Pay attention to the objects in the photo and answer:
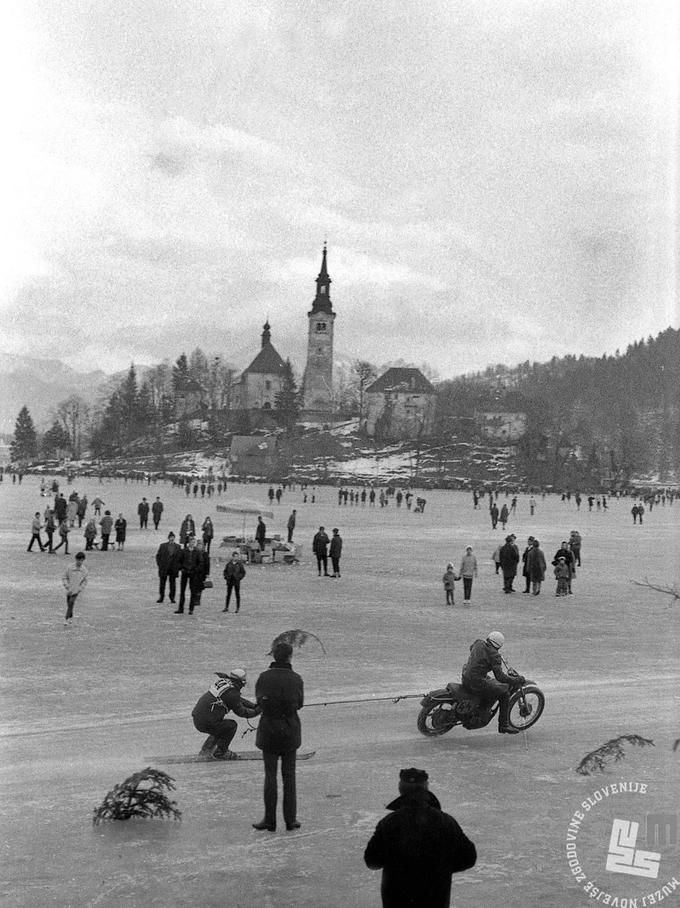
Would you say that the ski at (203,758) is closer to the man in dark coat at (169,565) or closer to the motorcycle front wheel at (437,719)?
the motorcycle front wheel at (437,719)

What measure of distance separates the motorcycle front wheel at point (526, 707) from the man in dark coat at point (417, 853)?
4.88 meters

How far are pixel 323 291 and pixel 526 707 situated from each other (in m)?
155

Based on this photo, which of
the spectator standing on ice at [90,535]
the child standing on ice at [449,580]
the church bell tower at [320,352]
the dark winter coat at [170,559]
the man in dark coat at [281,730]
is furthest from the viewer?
the church bell tower at [320,352]

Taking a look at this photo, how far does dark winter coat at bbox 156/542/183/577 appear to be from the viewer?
1648 centimetres

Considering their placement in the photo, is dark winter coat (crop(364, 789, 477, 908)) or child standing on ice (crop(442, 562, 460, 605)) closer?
dark winter coat (crop(364, 789, 477, 908))

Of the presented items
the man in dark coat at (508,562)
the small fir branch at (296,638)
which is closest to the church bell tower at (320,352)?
the man in dark coat at (508,562)

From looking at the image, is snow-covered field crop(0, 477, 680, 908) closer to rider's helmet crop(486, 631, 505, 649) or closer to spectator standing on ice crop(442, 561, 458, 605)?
spectator standing on ice crop(442, 561, 458, 605)

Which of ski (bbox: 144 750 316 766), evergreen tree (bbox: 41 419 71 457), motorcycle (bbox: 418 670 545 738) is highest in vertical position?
evergreen tree (bbox: 41 419 71 457)

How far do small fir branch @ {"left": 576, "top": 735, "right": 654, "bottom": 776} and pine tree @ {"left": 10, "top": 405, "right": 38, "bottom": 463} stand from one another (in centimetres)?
13841

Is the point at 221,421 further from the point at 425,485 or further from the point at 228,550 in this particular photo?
the point at 228,550

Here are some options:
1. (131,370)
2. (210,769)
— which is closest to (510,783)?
(210,769)

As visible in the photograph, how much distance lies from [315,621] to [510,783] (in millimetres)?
7893

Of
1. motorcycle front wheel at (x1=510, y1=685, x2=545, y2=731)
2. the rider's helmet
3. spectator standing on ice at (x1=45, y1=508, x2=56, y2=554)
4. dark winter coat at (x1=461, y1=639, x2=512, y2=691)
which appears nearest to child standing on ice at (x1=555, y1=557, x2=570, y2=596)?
motorcycle front wheel at (x1=510, y1=685, x2=545, y2=731)

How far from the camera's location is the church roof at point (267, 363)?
157 m
